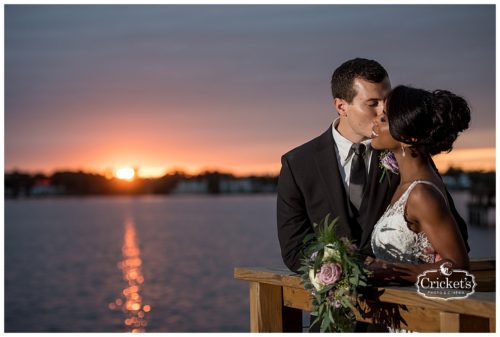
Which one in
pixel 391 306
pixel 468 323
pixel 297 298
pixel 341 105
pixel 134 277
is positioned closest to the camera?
pixel 468 323

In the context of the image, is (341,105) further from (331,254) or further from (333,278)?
(333,278)

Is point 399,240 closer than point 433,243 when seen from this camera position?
No

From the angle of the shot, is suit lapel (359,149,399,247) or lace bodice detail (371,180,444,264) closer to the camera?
lace bodice detail (371,180,444,264)

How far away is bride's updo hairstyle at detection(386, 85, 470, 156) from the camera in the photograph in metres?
4.32

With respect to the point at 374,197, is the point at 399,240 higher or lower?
lower

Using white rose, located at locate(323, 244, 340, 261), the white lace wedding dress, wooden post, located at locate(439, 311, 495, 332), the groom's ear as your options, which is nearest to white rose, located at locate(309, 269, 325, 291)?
white rose, located at locate(323, 244, 340, 261)

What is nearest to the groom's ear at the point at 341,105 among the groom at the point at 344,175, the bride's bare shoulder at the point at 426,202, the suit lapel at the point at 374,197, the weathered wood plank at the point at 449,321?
the groom at the point at 344,175

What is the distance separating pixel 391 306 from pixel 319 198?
0.80 meters

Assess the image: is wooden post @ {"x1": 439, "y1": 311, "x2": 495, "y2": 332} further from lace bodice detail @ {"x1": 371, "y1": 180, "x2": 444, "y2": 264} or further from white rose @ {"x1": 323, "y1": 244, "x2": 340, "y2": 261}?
white rose @ {"x1": 323, "y1": 244, "x2": 340, "y2": 261}

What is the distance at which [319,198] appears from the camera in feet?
A: 15.5

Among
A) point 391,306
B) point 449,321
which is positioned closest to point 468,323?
point 449,321

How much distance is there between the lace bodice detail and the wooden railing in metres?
0.28

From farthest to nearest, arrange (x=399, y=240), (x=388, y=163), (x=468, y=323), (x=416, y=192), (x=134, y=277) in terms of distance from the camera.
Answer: (x=134, y=277) → (x=388, y=163) → (x=399, y=240) → (x=416, y=192) → (x=468, y=323)

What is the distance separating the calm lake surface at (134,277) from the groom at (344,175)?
19.3m
